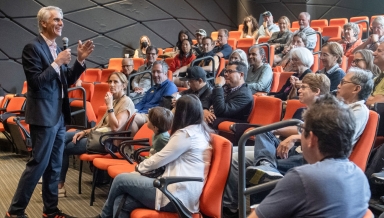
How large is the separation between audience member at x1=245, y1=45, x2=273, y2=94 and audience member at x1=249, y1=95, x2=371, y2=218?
3.23 m

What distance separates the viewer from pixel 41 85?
9.61 ft

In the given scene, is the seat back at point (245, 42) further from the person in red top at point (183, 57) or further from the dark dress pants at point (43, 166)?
the dark dress pants at point (43, 166)

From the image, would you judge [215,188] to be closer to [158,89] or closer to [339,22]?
[158,89]

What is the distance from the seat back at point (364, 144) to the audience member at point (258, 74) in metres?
2.29

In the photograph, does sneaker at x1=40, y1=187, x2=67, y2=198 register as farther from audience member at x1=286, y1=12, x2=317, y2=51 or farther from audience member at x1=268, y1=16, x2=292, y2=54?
audience member at x1=268, y1=16, x2=292, y2=54

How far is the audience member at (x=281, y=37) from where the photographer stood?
6.98m

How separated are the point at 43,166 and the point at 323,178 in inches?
83.2

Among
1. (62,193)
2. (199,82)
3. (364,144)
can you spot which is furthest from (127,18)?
(364,144)

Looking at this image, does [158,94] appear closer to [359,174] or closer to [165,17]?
[359,174]

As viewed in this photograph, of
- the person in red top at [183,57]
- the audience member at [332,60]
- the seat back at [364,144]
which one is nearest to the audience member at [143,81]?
the person in red top at [183,57]

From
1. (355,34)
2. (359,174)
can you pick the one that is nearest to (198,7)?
(355,34)

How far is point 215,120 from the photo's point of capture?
388 centimetres

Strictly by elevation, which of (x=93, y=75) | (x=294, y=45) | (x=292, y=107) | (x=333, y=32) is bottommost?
(x=93, y=75)

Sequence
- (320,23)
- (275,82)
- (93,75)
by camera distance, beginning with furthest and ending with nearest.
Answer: (320,23) → (93,75) → (275,82)
